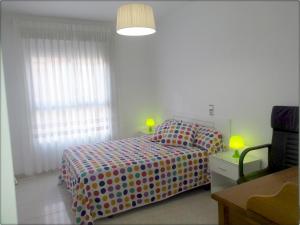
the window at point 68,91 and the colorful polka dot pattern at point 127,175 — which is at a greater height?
the window at point 68,91

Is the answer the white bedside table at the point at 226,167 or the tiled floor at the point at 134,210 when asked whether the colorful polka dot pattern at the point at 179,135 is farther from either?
the tiled floor at the point at 134,210

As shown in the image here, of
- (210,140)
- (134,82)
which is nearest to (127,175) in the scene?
(210,140)

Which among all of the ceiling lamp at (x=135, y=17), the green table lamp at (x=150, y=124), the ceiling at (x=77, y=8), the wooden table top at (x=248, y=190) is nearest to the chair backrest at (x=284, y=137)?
the wooden table top at (x=248, y=190)

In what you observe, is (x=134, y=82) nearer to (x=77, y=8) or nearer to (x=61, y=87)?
(x=61, y=87)

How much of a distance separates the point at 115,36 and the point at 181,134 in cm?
227

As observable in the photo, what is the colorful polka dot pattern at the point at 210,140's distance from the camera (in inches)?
122

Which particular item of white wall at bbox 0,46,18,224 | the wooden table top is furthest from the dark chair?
white wall at bbox 0,46,18,224

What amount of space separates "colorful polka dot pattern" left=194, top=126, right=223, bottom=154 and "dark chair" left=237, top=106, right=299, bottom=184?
0.68m

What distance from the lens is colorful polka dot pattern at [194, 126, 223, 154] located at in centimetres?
311

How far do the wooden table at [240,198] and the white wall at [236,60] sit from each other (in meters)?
1.11

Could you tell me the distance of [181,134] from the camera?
3.34 meters

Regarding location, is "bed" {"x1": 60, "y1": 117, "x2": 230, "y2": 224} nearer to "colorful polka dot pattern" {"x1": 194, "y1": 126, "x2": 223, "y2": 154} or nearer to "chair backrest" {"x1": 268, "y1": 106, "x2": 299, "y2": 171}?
"colorful polka dot pattern" {"x1": 194, "y1": 126, "x2": 223, "y2": 154}

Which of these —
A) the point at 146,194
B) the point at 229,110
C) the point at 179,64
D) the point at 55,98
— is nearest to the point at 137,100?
the point at 179,64

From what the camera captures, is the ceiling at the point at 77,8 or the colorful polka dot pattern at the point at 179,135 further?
the ceiling at the point at 77,8
